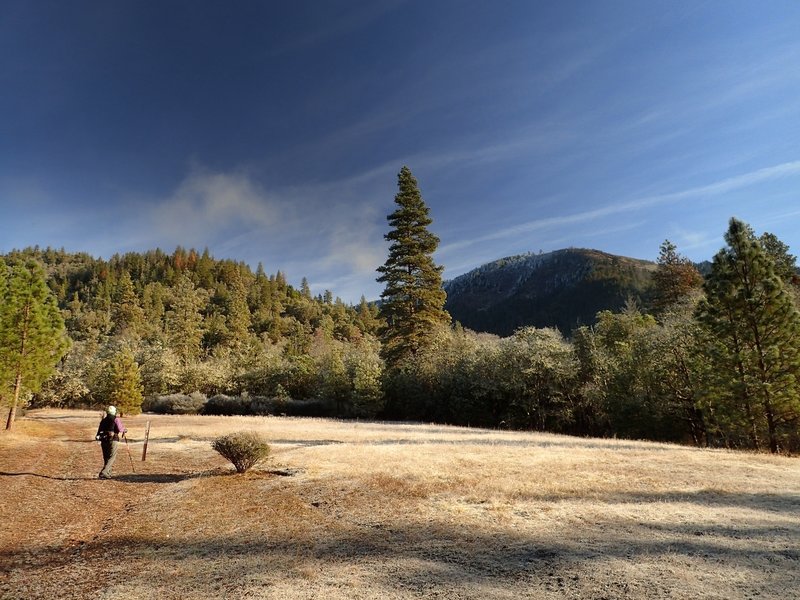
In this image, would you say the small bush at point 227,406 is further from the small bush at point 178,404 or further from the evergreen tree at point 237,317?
the evergreen tree at point 237,317

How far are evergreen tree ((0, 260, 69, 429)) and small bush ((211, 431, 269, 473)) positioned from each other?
17888mm

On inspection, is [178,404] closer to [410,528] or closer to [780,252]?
[410,528]

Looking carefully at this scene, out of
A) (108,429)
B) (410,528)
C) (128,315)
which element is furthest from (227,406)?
(128,315)

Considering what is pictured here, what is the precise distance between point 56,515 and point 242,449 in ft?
14.2

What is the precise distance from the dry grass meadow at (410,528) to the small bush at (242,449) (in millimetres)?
396

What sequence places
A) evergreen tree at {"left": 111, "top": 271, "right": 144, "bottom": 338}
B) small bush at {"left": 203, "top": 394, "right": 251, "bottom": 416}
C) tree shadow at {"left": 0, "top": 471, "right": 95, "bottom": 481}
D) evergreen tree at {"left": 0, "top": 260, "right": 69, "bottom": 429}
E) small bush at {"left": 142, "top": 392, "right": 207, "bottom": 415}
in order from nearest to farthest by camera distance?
tree shadow at {"left": 0, "top": 471, "right": 95, "bottom": 481} < evergreen tree at {"left": 0, "top": 260, "right": 69, "bottom": 429} < small bush at {"left": 142, "top": 392, "right": 207, "bottom": 415} < small bush at {"left": 203, "top": 394, "right": 251, "bottom": 416} < evergreen tree at {"left": 111, "top": 271, "right": 144, "bottom": 338}

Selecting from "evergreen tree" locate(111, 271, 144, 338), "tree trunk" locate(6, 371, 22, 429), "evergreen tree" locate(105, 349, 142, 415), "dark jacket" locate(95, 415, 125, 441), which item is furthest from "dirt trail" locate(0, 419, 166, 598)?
"evergreen tree" locate(111, 271, 144, 338)

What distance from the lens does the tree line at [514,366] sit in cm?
1973

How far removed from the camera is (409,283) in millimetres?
41219

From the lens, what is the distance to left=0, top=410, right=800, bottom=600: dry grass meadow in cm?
548

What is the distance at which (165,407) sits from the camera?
42594 mm

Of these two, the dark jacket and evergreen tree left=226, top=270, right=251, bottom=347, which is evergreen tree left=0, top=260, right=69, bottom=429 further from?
evergreen tree left=226, top=270, right=251, bottom=347

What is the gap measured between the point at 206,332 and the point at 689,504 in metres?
105

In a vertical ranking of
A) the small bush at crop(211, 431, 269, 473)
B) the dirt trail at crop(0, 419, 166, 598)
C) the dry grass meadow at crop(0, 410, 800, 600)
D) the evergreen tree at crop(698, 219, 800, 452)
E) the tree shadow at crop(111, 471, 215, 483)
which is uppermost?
the evergreen tree at crop(698, 219, 800, 452)
